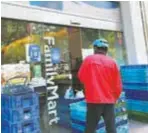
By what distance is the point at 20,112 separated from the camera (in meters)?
4.18

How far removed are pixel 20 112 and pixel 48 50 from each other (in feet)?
5.68

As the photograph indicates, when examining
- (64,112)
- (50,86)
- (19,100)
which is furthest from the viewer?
(64,112)

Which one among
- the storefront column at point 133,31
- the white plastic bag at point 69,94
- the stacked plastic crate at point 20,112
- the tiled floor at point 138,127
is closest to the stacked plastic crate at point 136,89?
the tiled floor at point 138,127

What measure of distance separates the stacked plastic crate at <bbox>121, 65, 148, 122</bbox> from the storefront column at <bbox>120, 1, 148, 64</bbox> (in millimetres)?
1139

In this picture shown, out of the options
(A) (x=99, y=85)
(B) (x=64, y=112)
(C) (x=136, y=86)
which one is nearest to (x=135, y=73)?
(C) (x=136, y=86)

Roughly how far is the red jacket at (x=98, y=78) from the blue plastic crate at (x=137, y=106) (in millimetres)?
2610

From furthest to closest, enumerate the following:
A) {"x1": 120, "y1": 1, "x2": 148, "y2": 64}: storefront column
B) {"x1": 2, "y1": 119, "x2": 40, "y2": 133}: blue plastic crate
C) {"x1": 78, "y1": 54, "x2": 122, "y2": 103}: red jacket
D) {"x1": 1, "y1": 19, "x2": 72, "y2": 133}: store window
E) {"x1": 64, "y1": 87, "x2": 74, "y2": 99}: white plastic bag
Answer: {"x1": 120, "y1": 1, "x2": 148, "y2": 64}: storefront column → {"x1": 64, "y1": 87, "x2": 74, "y2": 99}: white plastic bag → {"x1": 1, "y1": 19, "x2": 72, "y2": 133}: store window → {"x1": 2, "y1": 119, "x2": 40, "y2": 133}: blue plastic crate → {"x1": 78, "y1": 54, "x2": 122, "y2": 103}: red jacket

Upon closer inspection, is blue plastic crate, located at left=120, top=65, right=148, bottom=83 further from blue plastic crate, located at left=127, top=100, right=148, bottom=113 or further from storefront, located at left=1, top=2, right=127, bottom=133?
storefront, located at left=1, top=2, right=127, bottom=133

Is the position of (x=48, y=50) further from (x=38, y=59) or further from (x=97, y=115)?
(x=97, y=115)

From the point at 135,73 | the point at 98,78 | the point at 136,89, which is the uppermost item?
the point at 135,73

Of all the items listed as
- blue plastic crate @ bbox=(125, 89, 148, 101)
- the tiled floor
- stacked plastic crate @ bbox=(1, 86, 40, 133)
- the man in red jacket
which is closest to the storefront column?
blue plastic crate @ bbox=(125, 89, 148, 101)

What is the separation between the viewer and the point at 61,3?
6031 mm

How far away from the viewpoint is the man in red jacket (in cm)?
388

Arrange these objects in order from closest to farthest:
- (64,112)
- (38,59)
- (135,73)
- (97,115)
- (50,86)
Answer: (97,115) < (38,59) < (50,86) < (64,112) < (135,73)
